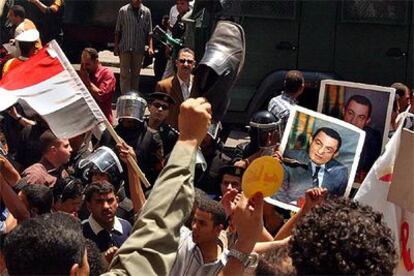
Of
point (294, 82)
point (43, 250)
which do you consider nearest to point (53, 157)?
point (294, 82)

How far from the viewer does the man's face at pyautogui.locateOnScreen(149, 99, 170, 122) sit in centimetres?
665

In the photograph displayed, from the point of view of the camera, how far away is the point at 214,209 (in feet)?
14.0

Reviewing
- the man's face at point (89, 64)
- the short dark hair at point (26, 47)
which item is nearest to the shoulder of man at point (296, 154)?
the short dark hair at point (26, 47)

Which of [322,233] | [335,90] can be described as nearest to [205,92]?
[335,90]

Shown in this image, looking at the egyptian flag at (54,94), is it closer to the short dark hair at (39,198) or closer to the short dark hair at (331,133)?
the short dark hair at (39,198)

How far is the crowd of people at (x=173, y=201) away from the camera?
2.14 metres

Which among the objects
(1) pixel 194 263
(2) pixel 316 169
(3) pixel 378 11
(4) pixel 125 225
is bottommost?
(4) pixel 125 225

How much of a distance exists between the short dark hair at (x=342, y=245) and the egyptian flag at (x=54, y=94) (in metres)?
2.70

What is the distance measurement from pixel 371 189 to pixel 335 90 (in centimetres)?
86

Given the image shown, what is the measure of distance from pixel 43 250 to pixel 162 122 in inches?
167

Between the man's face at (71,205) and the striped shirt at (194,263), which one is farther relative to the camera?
the man's face at (71,205)

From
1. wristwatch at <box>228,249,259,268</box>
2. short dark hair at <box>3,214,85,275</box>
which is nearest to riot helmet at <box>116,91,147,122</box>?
wristwatch at <box>228,249,259,268</box>

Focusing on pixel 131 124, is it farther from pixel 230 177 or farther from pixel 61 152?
pixel 230 177

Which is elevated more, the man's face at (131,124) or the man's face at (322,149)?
the man's face at (322,149)
